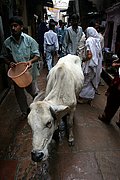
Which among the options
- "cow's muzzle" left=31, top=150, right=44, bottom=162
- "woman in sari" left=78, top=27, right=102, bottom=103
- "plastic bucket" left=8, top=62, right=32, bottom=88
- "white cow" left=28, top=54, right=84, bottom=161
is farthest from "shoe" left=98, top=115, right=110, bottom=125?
"cow's muzzle" left=31, top=150, right=44, bottom=162

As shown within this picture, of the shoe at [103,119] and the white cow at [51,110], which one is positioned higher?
the white cow at [51,110]

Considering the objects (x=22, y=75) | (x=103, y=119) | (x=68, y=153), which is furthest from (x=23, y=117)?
(x=103, y=119)

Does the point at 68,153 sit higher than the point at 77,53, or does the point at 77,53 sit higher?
the point at 77,53

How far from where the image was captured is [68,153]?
10.8ft

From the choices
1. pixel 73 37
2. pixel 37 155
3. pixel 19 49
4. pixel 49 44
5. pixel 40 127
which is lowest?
pixel 37 155

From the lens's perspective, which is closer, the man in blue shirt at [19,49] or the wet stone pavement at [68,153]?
the wet stone pavement at [68,153]

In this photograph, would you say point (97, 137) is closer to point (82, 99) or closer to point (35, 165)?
point (35, 165)

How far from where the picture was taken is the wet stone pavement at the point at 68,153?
284 centimetres

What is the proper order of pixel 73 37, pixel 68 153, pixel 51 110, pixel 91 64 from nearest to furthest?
pixel 51 110 → pixel 68 153 → pixel 91 64 → pixel 73 37

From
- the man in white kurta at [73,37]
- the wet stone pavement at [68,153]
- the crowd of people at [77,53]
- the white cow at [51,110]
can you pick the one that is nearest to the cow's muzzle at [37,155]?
the white cow at [51,110]

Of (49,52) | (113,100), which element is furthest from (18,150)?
(49,52)

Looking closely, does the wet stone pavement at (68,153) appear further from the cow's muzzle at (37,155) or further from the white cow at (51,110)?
the cow's muzzle at (37,155)

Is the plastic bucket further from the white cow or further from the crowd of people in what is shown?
the white cow

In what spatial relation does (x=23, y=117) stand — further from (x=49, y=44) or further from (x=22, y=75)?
(x=49, y=44)
